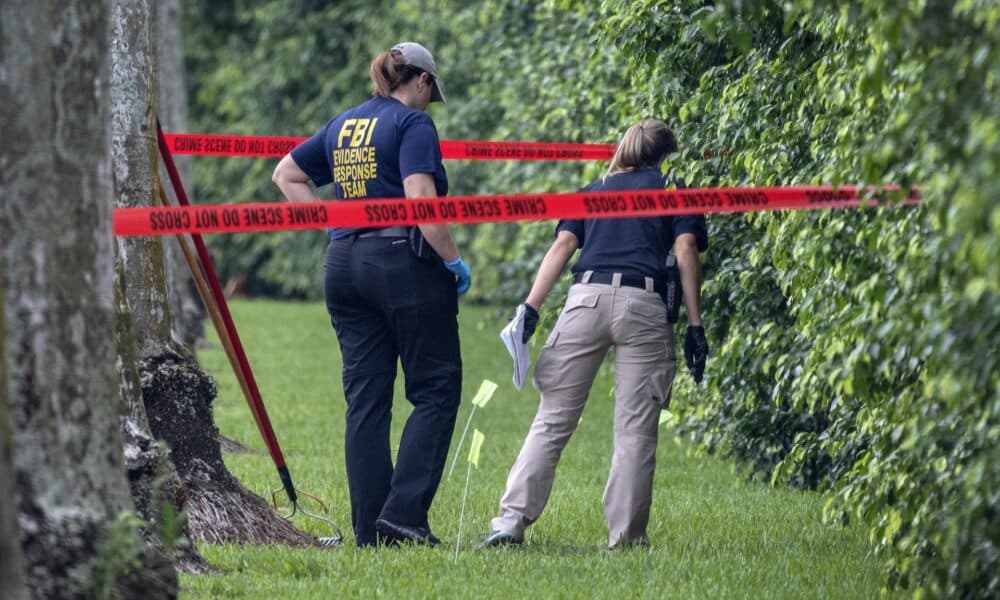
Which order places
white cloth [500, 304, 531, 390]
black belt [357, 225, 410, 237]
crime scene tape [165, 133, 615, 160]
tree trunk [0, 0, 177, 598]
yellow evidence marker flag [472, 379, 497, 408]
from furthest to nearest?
crime scene tape [165, 133, 615, 160], white cloth [500, 304, 531, 390], yellow evidence marker flag [472, 379, 497, 408], black belt [357, 225, 410, 237], tree trunk [0, 0, 177, 598]

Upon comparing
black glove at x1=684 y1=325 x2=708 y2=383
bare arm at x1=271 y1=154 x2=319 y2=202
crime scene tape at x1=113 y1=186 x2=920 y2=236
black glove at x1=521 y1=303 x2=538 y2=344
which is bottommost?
black glove at x1=684 y1=325 x2=708 y2=383

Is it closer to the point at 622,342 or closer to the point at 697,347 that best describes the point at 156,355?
the point at 622,342

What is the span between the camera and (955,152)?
3975 millimetres

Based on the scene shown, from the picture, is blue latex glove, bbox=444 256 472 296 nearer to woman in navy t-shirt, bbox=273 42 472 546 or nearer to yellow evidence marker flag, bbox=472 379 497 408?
woman in navy t-shirt, bbox=273 42 472 546

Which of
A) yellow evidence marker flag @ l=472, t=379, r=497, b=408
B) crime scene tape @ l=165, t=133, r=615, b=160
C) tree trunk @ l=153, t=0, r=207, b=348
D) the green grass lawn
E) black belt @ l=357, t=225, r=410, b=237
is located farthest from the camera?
tree trunk @ l=153, t=0, r=207, b=348

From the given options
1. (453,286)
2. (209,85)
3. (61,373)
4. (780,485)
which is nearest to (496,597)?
(453,286)

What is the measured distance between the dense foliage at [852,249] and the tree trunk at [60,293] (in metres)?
1.87

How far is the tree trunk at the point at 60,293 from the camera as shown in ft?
13.3

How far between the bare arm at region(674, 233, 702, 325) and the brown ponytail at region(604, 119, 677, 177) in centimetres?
38

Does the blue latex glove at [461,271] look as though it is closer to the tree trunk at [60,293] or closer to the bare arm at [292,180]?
the bare arm at [292,180]

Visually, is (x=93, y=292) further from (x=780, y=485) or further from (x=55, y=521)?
(x=780, y=485)

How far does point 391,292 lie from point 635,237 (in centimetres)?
105

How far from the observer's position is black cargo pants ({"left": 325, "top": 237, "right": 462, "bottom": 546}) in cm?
611

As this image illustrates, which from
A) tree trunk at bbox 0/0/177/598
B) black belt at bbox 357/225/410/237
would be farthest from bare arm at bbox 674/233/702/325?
tree trunk at bbox 0/0/177/598
